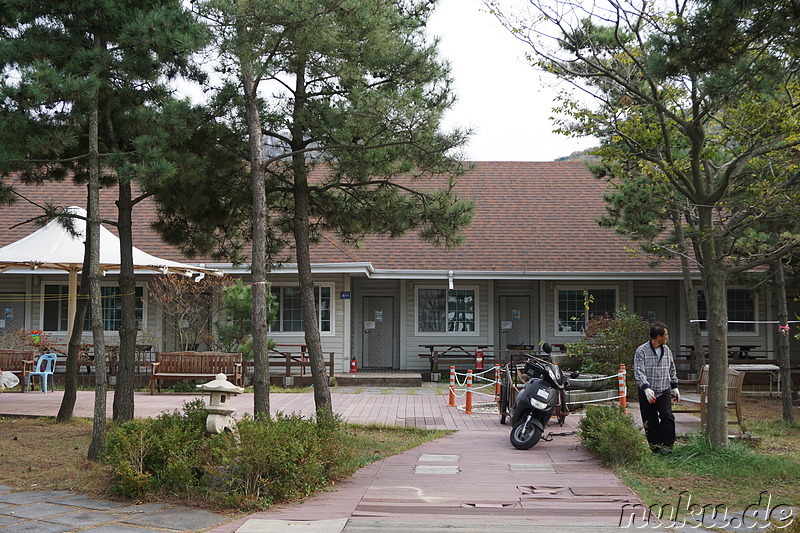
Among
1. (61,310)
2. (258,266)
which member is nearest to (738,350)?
(258,266)

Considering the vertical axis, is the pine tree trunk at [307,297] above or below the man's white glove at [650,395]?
above

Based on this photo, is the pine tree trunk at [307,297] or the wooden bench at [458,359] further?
the wooden bench at [458,359]

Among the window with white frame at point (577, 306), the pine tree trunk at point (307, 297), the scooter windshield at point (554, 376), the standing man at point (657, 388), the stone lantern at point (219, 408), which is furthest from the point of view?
the window with white frame at point (577, 306)

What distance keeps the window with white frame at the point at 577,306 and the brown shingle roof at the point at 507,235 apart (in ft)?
4.17

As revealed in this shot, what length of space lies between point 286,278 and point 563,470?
13.6 meters

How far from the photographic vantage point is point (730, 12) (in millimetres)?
6539

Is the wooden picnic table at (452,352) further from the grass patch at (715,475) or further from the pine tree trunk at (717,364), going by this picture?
the pine tree trunk at (717,364)

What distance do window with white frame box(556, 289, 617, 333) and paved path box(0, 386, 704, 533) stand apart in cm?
1116

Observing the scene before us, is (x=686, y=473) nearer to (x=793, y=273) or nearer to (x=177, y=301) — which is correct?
(x=793, y=273)

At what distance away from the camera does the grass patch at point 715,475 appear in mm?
7039

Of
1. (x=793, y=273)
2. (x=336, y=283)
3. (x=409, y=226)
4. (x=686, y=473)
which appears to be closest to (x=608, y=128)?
(x=409, y=226)

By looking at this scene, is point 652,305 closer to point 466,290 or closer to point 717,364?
point 466,290

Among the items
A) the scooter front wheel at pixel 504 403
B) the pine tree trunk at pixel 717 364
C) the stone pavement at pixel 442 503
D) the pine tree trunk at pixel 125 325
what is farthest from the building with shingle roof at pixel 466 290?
the pine tree trunk at pixel 717 364

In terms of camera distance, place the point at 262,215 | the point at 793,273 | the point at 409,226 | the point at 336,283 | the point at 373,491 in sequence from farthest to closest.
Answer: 1. the point at 336,283
2. the point at 793,273
3. the point at 409,226
4. the point at 262,215
5. the point at 373,491
